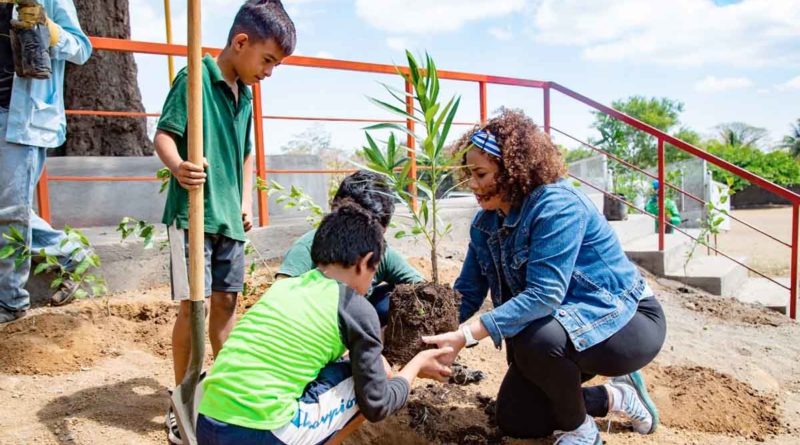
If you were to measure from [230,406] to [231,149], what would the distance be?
3.45 feet

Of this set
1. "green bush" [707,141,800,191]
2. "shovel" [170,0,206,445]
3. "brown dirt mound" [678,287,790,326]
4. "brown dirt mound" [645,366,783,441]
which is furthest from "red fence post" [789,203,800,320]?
"green bush" [707,141,800,191]

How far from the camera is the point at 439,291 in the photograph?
228 centimetres

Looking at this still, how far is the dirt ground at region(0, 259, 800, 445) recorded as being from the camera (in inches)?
93.7

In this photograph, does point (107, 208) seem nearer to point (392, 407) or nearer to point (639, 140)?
point (392, 407)

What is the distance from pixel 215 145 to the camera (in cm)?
228

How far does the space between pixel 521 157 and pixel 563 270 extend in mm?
422

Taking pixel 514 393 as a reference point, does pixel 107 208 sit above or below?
above

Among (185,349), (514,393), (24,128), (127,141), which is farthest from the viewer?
(127,141)

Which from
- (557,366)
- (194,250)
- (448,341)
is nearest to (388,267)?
(448,341)

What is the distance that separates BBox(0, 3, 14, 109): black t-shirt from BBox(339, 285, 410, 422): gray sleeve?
7.40 ft

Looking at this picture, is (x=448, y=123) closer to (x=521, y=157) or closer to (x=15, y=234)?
(x=521, y=157)

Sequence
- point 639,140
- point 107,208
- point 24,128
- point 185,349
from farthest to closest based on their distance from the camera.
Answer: point 639,140, point 107,208, point 24,128, point 185,349

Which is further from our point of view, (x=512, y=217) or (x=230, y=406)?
(x=512, y=217)

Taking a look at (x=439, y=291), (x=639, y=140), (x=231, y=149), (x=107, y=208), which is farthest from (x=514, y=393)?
(x=639, y=140)
